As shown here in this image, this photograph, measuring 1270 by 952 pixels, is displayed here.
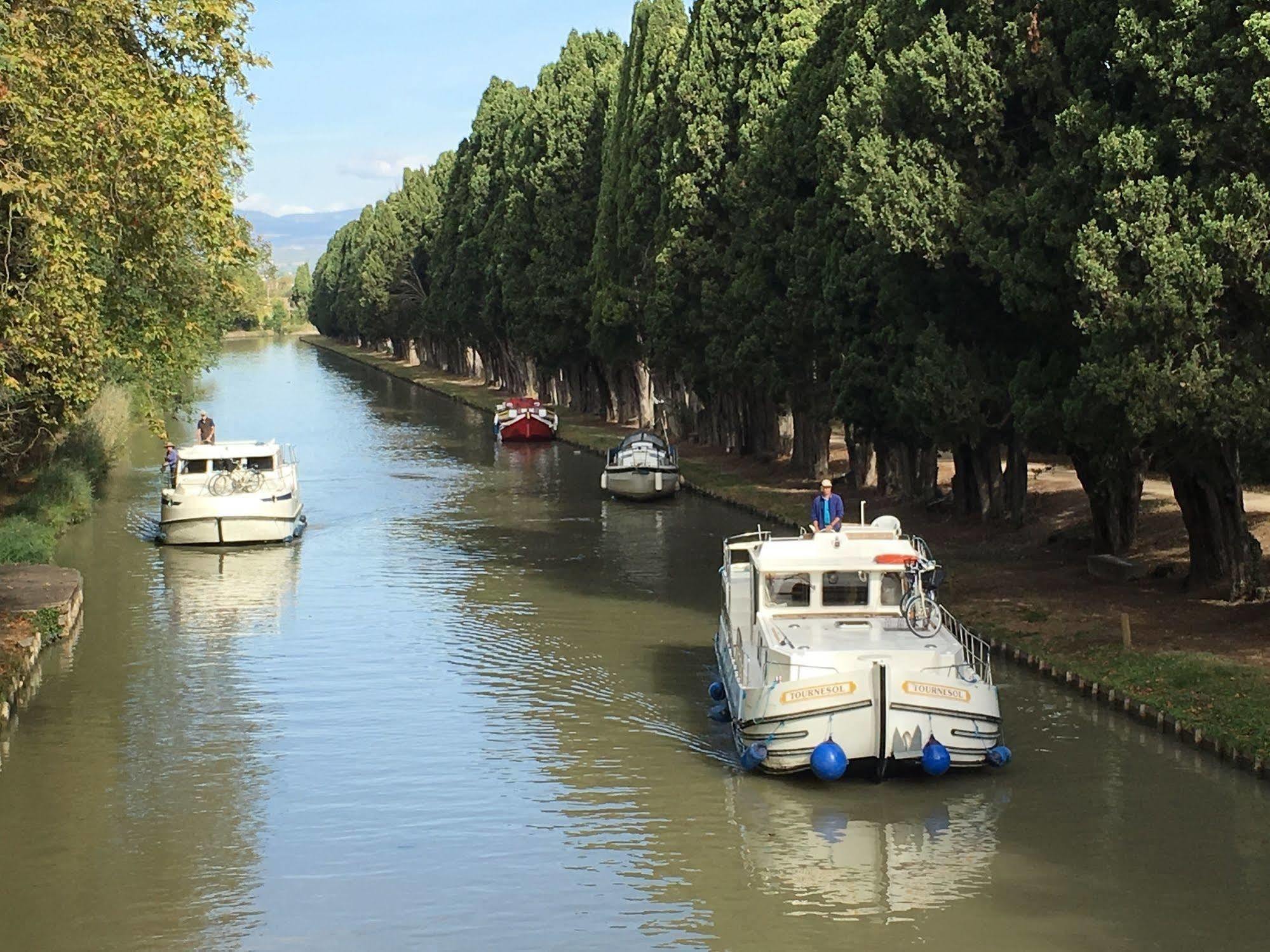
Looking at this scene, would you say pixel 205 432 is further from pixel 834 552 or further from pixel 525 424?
pixel 834 552

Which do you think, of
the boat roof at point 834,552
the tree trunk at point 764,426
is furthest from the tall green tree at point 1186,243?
the tree trunk at point 764,426

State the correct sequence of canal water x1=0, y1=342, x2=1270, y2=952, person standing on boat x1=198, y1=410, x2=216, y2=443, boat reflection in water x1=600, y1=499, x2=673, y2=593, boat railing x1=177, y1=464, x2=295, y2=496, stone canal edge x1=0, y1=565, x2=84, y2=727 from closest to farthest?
canal water x1=0, y1=342, x2=1270, y2=952
stone canal edge x1=0, y1=565, x2=84, y2=727
boat reflection in water x1=600, y1=499, x2=673, y2=593
boat railing x1=177, y1=464, x2=295, y2=496
person standing on boat x1=198, y1=410, x2=216, y2=443

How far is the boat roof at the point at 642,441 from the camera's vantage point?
181 feet

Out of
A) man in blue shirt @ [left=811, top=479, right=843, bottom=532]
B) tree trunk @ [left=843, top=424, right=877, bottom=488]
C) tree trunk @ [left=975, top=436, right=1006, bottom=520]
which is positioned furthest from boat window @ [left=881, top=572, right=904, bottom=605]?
tree trunk @ [left=843, top=424, right=877, bottom=488]

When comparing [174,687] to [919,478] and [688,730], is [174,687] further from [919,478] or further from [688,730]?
[919,478]

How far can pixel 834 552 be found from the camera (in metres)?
24.5

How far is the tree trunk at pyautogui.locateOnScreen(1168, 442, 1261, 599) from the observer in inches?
1123

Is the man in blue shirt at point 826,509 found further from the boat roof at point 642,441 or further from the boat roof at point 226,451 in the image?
the boat roof at point 642,441

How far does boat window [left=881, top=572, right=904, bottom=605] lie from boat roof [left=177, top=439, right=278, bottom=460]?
81.1 feet

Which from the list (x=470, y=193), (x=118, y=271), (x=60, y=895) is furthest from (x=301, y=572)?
(x=470, y=193)

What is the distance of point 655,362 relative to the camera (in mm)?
Result: 62500

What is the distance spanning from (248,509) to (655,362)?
874 inches

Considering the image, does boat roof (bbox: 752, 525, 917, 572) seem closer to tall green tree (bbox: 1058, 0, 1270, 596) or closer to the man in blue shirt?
the man in blue shirt

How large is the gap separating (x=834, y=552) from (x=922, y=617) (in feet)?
5.58
